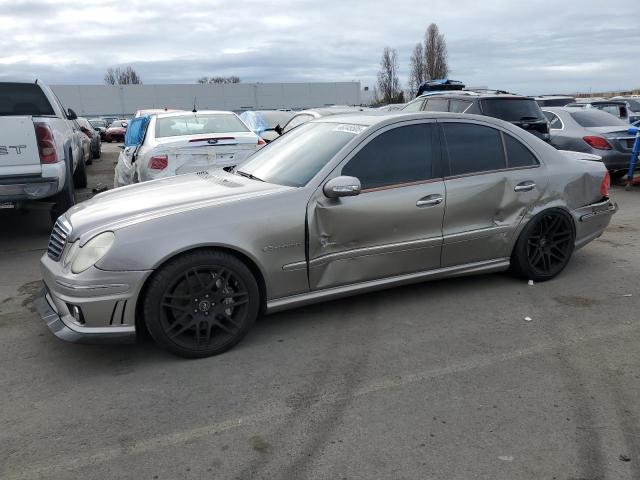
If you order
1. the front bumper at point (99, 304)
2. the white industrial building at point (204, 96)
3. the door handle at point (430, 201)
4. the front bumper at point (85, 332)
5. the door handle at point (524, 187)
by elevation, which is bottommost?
the front bumper at point (85, 332)

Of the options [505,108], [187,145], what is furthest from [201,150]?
[505,108]

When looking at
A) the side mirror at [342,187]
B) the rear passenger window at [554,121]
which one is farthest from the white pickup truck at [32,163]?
the rear passenger window at [554,121]

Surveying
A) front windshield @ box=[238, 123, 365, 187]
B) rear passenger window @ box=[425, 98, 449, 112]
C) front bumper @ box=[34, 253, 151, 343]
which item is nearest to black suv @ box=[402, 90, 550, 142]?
rear passenger window @ box=[425, 98, 449, 112]

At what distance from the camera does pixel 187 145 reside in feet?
23.9

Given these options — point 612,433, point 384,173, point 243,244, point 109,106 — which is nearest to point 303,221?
point 243,244

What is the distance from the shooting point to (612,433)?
111 inches

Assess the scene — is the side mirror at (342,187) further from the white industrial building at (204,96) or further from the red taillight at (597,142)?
the white industrial building at (204,96)

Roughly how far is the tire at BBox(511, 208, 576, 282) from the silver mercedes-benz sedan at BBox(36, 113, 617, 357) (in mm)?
12

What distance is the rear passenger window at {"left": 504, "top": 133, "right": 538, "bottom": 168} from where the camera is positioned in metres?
4.88

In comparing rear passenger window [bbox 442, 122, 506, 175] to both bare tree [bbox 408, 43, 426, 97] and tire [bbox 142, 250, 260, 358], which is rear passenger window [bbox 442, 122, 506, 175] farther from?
bare tree [bbox 408, 43, 426, 97]

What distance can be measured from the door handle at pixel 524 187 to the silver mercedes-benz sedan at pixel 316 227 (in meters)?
0.01

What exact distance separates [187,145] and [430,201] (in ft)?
13.1

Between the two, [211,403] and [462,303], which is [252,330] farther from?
[462,303]

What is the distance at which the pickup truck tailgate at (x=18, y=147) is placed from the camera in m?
6.11
